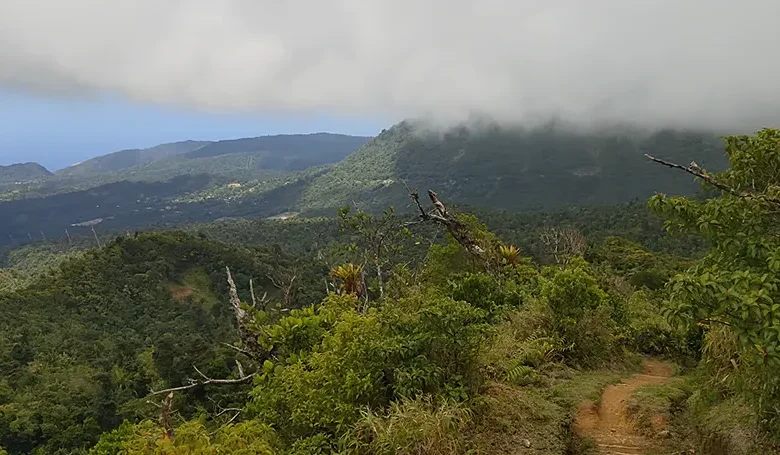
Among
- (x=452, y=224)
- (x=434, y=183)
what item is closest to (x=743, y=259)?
(x=452, y=224)

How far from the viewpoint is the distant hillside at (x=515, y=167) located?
111 m

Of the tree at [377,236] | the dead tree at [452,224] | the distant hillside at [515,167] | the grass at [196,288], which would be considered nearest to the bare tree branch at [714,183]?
the dead tree at [452,224]

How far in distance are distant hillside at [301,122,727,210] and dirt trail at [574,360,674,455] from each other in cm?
9583

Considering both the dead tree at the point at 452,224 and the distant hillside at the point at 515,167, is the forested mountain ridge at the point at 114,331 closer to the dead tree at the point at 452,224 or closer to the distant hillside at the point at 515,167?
the dead tree at the point at 452,224

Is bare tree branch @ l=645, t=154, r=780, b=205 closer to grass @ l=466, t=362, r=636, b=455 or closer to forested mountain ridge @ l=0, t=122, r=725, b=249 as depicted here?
grass @ l=466, t=362, r=636, b=455

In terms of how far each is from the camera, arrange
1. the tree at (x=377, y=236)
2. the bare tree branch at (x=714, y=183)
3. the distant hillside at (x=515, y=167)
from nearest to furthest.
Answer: the bare tree branch at (x=714, y=183) → the tree at (x=377, y=236) → the distant hillside at (x=515, y=167)

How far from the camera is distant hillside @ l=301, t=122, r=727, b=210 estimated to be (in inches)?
4360

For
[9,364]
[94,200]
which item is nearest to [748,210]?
[9,364]

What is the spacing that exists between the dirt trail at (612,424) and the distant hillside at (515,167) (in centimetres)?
9583

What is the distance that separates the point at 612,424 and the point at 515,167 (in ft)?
428

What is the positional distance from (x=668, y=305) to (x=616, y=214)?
6095 cm

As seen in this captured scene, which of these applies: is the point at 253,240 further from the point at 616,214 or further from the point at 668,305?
the point at 668,305

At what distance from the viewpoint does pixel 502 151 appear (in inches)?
5620

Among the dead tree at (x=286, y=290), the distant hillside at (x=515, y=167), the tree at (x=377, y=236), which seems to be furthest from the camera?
the distant hillside at (x=515, y=167)
